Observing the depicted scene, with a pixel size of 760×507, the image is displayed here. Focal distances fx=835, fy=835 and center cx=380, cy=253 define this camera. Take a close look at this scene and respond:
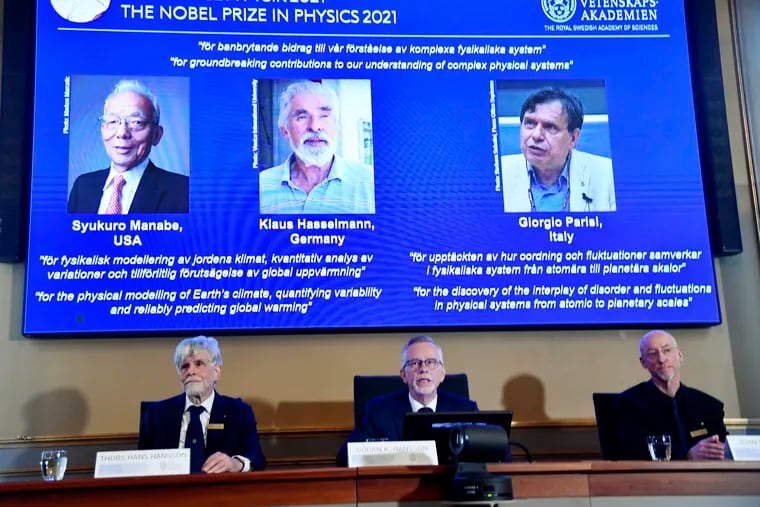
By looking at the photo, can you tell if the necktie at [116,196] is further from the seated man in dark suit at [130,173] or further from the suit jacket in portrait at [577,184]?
the suit jacket in portrait at [577,184]

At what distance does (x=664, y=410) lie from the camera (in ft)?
11.4

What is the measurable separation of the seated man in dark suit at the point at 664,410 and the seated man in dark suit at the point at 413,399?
67cm

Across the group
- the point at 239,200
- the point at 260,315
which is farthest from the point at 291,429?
the point at 239,200

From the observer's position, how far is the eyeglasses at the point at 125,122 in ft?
13.0

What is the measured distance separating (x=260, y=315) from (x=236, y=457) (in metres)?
1.00

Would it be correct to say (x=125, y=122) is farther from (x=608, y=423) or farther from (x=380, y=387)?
(x=608, y=423)

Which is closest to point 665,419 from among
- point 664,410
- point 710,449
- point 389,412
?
point 664,410

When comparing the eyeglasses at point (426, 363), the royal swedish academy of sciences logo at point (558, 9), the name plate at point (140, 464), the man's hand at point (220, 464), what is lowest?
the man's hand at point (220, 464)

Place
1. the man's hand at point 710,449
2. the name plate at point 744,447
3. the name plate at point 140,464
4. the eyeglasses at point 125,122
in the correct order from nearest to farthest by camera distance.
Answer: the name plate at point 140,464
the name plate at point 744,447
the man's hand at point 710,449
the eyeglasses at point 125,122

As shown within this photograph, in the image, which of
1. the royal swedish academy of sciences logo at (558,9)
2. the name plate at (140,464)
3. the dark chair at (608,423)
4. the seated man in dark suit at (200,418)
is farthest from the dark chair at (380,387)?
A: the royal swedish academy of sciences logo at (558,9)

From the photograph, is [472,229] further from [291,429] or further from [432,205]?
[291,429]

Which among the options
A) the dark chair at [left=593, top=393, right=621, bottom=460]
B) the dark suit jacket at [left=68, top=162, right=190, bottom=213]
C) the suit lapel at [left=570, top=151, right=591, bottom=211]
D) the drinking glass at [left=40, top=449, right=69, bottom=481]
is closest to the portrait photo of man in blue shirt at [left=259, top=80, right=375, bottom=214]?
the dark suit jacket at [left=68, top=162, right=190, bottom=213]

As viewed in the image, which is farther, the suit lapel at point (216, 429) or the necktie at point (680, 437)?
the necktie at point (680, 437)

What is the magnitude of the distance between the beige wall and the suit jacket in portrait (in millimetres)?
621
